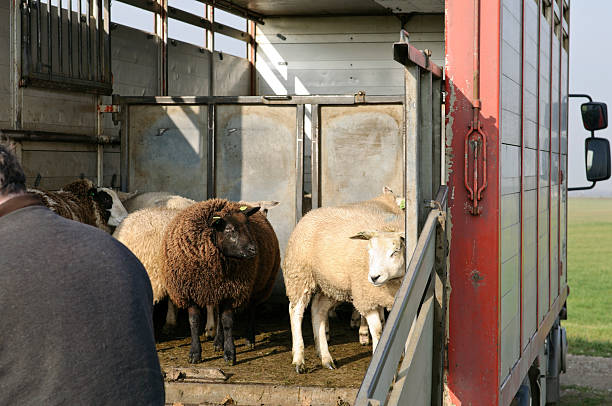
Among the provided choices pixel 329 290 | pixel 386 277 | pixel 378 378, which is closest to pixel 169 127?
pixel 329 290

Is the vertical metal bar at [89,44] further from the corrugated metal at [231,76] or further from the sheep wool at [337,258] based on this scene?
the sheep wool at [337,258]

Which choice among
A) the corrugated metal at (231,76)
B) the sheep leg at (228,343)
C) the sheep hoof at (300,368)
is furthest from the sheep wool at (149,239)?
the corrugated metal at (231,76)

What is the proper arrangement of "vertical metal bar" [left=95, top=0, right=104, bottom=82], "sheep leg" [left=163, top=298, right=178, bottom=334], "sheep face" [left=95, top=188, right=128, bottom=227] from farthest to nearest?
"vertical metal bar" [left=95, top=0, right=104, bottom=82]
"sheep leg" [left=163, top=298, right=178, bottom=334]
"sheep face" [left=95, top=188, right=128, bottom=227]

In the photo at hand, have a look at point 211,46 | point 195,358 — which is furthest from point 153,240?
point 211,46

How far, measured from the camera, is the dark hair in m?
2.11

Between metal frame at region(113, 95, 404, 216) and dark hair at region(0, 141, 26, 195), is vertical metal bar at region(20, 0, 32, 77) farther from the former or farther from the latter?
dark hair at region(0, 141, 26, 195)

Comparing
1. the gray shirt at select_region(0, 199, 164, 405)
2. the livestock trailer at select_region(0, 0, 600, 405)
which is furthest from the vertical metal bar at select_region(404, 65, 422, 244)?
the gray shirt at select_region(0, 199, 164, 405)

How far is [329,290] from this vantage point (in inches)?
256

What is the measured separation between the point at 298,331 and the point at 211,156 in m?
2.65

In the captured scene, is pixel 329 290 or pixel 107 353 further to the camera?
pixel 329 290

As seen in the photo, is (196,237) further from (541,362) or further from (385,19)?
(385,19)

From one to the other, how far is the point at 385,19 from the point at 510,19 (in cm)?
650

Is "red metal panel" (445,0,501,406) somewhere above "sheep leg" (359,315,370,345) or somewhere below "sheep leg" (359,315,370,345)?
above

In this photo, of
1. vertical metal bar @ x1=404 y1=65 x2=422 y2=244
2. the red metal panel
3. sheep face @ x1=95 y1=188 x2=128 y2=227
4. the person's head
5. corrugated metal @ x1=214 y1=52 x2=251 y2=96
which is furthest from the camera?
corrugated metal @ x1=214 y1=52 x2=251 y2=96
